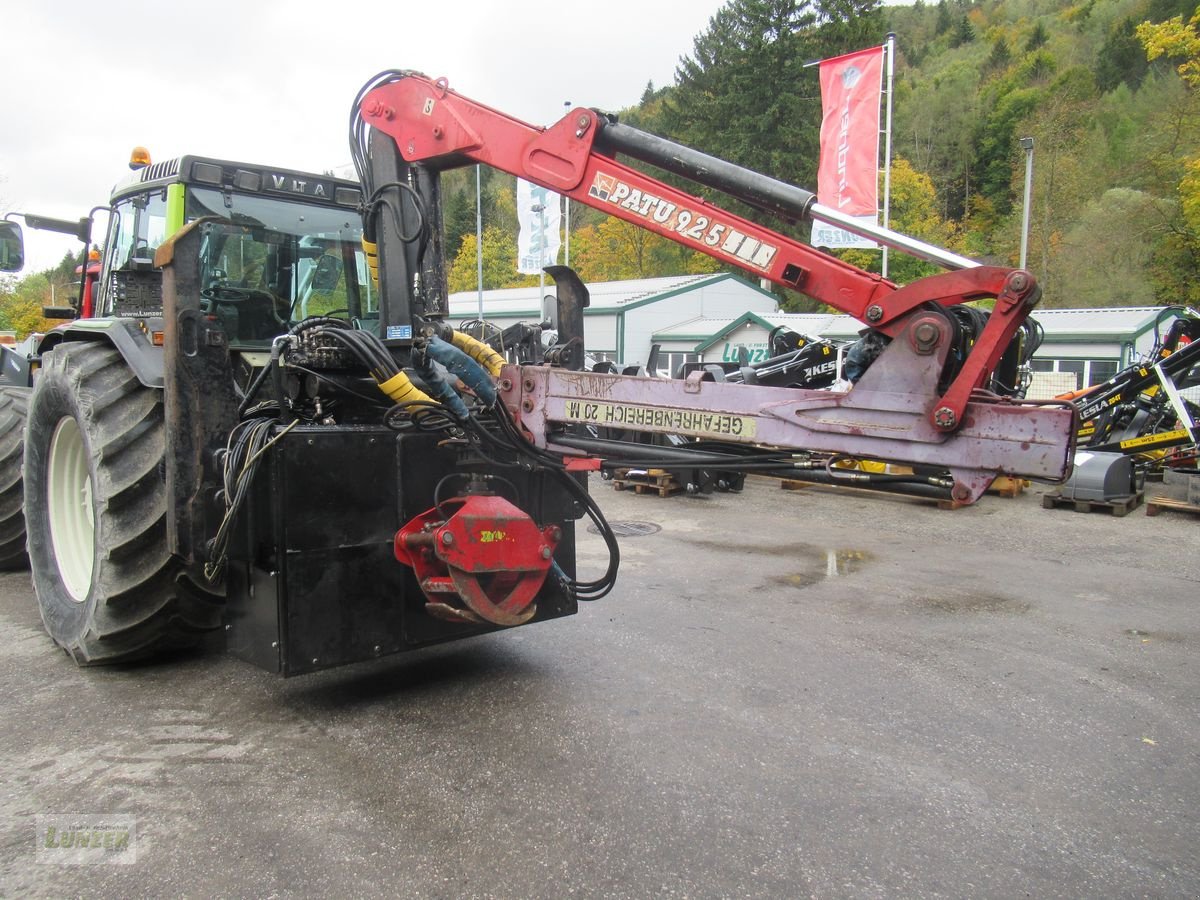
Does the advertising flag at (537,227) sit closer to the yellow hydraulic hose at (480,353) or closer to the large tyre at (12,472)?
the large tyre at (12,472)

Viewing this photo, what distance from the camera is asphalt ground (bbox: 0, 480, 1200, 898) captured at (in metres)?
2.74

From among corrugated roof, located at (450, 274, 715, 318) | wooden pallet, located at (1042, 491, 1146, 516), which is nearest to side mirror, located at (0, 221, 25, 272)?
wooden pallet, located at (1042, 491, 1146, 516)

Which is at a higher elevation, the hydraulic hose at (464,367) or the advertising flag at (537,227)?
→ the advertising flag at (537,227)

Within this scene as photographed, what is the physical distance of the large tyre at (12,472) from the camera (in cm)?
559

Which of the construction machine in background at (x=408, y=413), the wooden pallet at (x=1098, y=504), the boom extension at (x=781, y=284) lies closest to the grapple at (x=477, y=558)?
the construction machine in background at (x=408, y=413)

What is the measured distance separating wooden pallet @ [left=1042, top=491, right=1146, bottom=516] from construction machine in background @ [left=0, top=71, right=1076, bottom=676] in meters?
7.94

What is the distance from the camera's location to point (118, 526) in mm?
3891

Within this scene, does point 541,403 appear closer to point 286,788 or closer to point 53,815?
point 286,788

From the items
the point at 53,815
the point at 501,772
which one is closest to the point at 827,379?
the point at 501,772

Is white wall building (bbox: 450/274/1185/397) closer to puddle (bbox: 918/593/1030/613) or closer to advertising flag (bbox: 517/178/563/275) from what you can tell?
advertising flag (bbox: 517/178/563/275)

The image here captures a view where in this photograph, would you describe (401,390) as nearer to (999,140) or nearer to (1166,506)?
(1166,506)

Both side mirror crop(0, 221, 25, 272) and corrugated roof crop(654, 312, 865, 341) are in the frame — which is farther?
corrugated roof crop(654, 312, 865, 341)

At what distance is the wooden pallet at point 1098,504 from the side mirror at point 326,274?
891 cm

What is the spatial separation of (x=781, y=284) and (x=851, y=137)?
39.2ft
